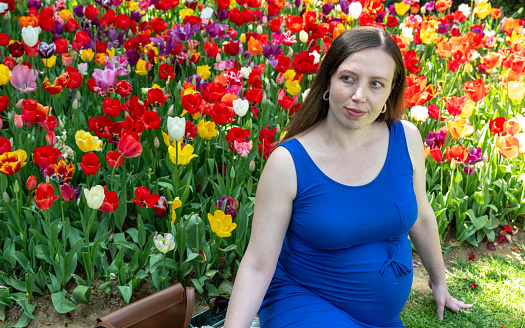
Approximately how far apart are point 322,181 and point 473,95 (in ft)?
5.91

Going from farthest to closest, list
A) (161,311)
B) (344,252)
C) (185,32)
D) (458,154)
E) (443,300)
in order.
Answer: (185,32), (458,154), (443,300), (161,311), (344,252)

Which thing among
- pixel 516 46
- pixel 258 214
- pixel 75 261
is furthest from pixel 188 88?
pixel 516 46

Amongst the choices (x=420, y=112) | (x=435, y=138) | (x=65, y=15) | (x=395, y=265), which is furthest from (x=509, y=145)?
(x=65, y=15)

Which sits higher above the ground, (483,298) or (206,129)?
(206,129)

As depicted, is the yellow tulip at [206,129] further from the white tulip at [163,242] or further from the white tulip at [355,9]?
the white tulip at [355,9]

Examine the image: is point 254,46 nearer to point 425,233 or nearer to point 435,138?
point 435,138

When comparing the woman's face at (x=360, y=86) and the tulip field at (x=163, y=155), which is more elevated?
the woman's face at (x=360, y=86)

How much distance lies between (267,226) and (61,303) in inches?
44.8

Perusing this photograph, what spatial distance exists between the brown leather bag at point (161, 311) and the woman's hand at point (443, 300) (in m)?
1.12

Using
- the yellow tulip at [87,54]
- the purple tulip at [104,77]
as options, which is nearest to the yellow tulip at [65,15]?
the yellow tulip at [87,54]

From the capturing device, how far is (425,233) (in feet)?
8.05

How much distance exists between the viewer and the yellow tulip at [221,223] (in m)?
2.49

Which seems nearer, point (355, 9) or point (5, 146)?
point (5, 146)

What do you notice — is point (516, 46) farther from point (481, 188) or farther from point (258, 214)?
point (258, 214)
